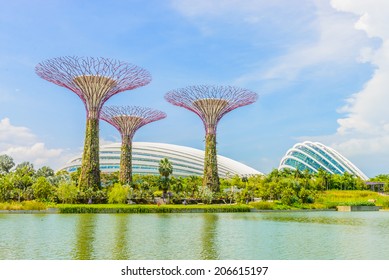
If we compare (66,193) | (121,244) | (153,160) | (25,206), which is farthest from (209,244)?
(153,160)

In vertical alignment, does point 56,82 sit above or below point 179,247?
above

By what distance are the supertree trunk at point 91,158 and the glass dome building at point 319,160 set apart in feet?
169

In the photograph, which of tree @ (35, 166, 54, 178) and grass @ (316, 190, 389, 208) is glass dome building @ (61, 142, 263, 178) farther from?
grass @ (316, 190, 389, 208)

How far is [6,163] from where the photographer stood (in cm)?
6812

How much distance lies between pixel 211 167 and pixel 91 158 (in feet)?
41.6

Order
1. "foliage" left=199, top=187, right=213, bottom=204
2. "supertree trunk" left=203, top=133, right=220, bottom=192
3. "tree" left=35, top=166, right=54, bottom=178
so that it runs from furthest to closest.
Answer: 1. "tree" left=35, top=166, right=54, bottom=178
2. "supertree trunk" left=203, top=133, right=220, bottom=192
3. "foliage" left=199, top=187, right=213, bottom=204

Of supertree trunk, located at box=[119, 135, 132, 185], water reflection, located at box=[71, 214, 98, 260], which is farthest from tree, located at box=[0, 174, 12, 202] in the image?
water reflection, located at box=[71, 214, 98, 260]

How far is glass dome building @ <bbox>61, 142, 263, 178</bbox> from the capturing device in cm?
8938

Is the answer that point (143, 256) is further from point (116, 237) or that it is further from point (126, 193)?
point (126, 193)

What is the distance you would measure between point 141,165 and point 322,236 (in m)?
72.8

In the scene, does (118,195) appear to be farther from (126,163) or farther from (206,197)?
(126,163)

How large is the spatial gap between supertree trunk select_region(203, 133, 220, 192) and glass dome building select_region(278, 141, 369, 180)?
40630 mm

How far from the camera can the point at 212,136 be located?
50.0m
